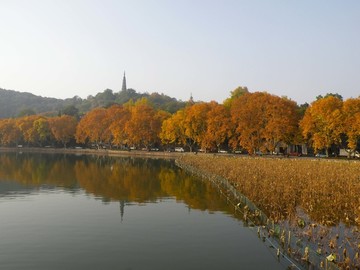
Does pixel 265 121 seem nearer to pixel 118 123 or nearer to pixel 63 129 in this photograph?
pixel 118 123

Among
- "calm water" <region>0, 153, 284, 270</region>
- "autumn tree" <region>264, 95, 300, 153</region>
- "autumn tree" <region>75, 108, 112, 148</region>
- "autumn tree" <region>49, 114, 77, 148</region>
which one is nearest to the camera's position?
"calm water" <region>0, 153, 284, 270</region>

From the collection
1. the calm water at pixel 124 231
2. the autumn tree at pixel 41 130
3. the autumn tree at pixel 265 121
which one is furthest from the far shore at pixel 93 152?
the calm water at pixel 124 231

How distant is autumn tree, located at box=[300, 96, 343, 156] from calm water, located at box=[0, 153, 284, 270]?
121 ft

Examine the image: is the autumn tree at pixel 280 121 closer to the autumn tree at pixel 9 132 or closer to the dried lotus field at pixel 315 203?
the dried lotus field at pixel 315 203

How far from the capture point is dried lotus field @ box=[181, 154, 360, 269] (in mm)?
19766

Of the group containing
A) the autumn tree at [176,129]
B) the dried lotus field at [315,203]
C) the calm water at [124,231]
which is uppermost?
the autumn tree at [176,129]

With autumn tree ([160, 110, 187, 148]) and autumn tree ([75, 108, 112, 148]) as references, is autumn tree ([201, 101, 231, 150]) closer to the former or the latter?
autumn tree ([160, 110, 187, 148])

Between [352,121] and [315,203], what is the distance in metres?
46.1

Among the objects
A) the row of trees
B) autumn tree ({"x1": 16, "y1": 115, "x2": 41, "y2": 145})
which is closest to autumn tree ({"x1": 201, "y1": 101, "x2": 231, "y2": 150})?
the row of trees

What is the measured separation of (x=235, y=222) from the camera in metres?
27.3

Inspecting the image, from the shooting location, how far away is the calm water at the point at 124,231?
19.3 m

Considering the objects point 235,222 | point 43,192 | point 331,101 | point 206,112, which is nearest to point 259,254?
point 235,222

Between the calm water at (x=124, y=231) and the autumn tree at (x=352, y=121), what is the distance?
36.0m

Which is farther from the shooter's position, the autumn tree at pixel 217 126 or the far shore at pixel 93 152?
the far shore at pixel 93 152
